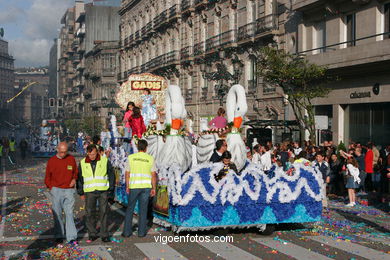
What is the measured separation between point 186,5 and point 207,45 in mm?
5723

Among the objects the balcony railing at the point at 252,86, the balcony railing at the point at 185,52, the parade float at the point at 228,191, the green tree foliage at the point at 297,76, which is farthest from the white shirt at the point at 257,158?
the balcony railing at the point at 185,52

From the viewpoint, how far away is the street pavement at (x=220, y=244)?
9.30m

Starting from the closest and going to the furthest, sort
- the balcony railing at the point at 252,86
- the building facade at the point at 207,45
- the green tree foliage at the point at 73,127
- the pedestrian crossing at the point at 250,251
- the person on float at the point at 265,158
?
the pedestrian crossing at the point at 250,251, the person on float at the point at 265,158, the building facade at the point at 207,45, the balcony railing at the point at 252,86, the green tree foliage at the point at 73,127

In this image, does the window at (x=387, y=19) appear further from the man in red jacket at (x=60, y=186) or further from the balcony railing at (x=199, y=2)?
the balcony railing at (x=199, y=2)

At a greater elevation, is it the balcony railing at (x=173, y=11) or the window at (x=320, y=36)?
the balcony railing at (x=173, y=11)

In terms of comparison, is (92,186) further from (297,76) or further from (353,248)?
(297,76)

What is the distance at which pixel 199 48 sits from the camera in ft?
139

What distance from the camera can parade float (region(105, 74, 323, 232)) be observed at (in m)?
10.6

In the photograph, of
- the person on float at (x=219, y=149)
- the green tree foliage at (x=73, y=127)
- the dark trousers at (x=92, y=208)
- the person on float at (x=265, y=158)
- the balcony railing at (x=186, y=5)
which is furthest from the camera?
the green tree foliage at (x=73, y=127)

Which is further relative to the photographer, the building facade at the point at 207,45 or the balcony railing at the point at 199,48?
the balcony railing at the point at 199,48

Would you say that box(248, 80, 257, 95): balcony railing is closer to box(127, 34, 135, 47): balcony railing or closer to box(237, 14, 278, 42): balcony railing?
box(237, 14, 278, 42): balcony railing

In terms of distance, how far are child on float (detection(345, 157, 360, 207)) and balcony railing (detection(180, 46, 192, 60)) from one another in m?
28.9

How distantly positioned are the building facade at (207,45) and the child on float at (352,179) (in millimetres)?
12568

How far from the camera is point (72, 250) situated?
379 inches
